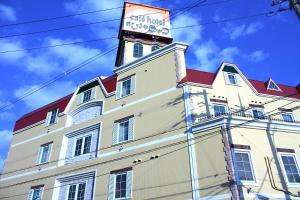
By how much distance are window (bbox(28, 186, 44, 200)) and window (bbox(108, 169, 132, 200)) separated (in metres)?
7.50

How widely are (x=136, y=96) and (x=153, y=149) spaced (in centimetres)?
497

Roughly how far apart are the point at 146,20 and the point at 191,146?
60.5ft

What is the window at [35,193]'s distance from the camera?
78.4 ft

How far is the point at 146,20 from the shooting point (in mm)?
32000

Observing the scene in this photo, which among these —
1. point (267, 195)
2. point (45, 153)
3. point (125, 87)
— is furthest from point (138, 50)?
point (267, 195)

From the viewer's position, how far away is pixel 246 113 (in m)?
21.0

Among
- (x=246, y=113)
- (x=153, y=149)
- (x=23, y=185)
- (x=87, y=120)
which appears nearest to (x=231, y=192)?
(x=153, y=149)

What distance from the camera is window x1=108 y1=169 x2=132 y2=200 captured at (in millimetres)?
19094

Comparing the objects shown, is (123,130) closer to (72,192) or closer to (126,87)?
(126,87)

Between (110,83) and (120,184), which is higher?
(110,83)

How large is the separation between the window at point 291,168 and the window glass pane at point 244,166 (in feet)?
7.51

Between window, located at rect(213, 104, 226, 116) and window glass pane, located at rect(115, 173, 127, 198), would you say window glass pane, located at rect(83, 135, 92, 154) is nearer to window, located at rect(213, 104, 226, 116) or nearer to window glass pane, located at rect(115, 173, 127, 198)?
window glass pane, located at rect(115, 173, 127, 198)

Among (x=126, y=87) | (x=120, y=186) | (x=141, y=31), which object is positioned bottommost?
(x=120, y=186)

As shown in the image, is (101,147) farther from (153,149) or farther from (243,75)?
(243,75)
